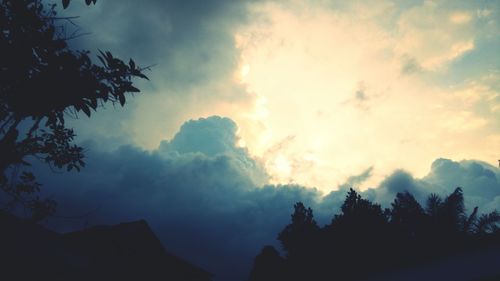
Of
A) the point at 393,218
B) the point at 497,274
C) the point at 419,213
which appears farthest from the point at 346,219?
the point at 497,274

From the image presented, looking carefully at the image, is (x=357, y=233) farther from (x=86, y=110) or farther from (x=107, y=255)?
(x=86, y=110)

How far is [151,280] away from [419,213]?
27377 mm

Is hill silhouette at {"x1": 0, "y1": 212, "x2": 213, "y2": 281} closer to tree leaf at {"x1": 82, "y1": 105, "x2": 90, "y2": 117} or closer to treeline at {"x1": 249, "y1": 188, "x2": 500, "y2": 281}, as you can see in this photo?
tree leaf at {"x1": 82, "y1": 105, "x2": 90, "y2": 117}

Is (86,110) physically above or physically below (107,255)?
above

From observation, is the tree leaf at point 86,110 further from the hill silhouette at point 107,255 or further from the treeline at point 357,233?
the treeline at point 357,233

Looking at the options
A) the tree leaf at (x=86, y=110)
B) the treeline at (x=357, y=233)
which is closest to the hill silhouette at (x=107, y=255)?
the tree leaf at (x=86, y=110)

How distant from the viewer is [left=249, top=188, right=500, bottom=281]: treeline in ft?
90.0

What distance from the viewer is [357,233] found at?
37500 mm

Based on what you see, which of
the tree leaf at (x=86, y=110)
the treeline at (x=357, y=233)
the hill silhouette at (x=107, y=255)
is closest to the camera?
the tree leaf at (x=86, y=110)

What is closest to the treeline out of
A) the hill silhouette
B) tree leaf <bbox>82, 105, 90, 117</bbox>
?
the hill silhouette

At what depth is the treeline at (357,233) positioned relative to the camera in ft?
90.0

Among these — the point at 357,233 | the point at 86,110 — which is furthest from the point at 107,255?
the point at 357,233

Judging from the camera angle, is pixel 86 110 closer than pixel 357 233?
Yes

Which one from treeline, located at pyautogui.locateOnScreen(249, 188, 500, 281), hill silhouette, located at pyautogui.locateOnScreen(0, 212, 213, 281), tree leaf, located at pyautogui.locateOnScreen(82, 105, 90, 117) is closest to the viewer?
tree leaf, located at pyautogui.locateOnScreen(82, 105, 90, 117)
